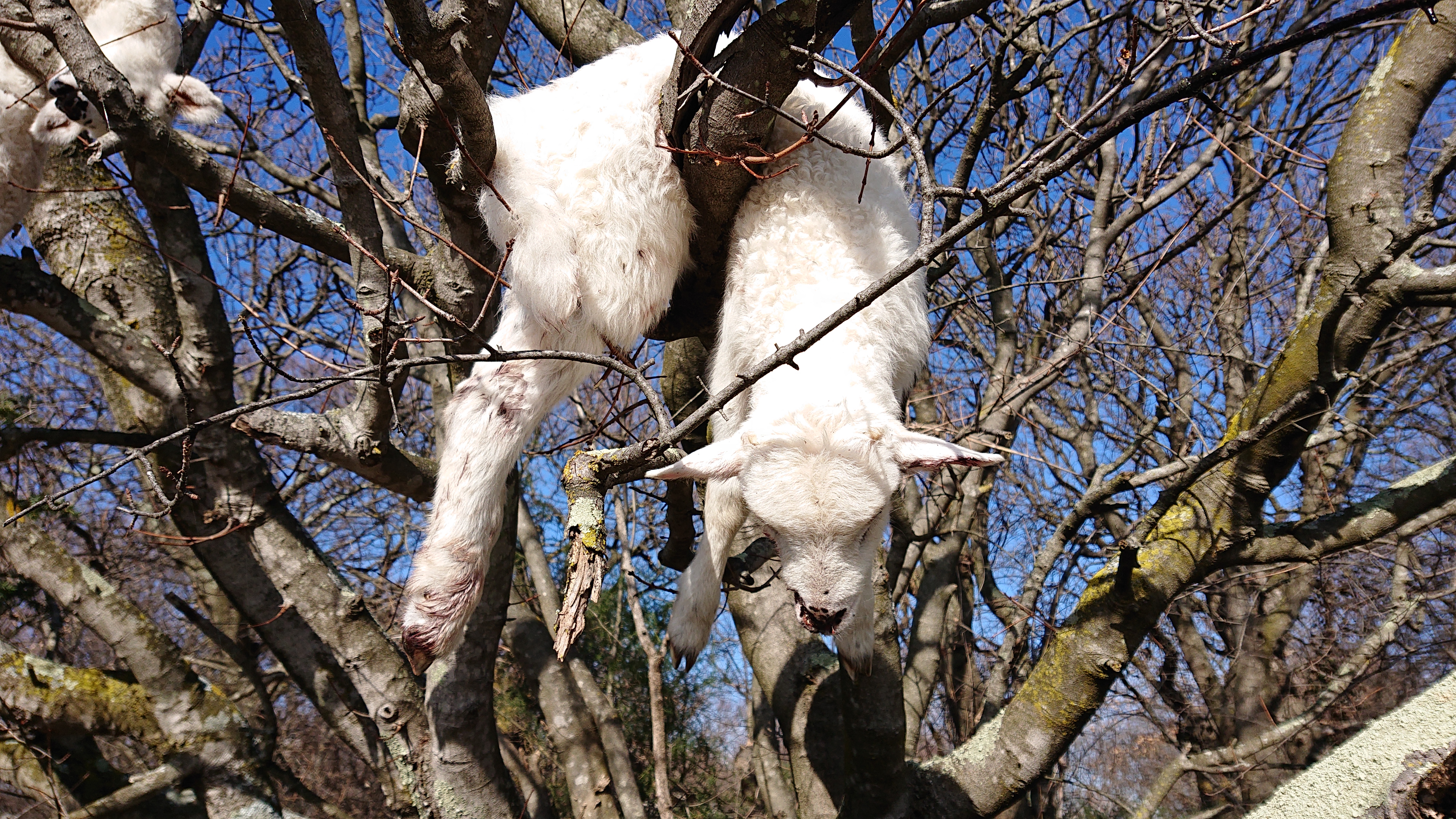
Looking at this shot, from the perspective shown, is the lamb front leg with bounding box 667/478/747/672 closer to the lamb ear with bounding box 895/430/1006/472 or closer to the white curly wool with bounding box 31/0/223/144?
the lamb ear with bounding box 895/430/1006/472

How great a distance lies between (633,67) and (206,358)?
2803mm

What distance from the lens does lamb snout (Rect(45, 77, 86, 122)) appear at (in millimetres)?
3859

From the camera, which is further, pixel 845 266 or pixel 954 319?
pixel 954 319

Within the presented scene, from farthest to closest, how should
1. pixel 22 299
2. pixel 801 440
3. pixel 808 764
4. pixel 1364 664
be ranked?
pixel 1364 664
pixel 808 764
pixel 22 299
pixel 801 440

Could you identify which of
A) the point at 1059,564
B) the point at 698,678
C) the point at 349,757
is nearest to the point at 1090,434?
the point at 1059,564

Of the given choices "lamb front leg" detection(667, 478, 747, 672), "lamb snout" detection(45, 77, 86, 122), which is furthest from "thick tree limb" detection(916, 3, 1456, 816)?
"lamb snout" detection(45, 77, 86, 122)

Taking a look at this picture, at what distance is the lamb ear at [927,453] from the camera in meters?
2.91

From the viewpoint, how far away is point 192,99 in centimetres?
486

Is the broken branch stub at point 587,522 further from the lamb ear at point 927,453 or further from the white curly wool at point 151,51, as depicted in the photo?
the white curly wool at point 151,51

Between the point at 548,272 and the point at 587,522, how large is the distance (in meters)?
1.35

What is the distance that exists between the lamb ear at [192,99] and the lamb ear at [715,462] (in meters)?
3.88

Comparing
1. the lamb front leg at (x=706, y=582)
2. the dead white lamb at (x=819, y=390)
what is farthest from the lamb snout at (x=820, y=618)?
the lamb front leg at (x=706, y=582)

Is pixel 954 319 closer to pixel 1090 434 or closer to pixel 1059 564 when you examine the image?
pixel 1090 434

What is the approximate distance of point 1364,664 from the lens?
5.31m
